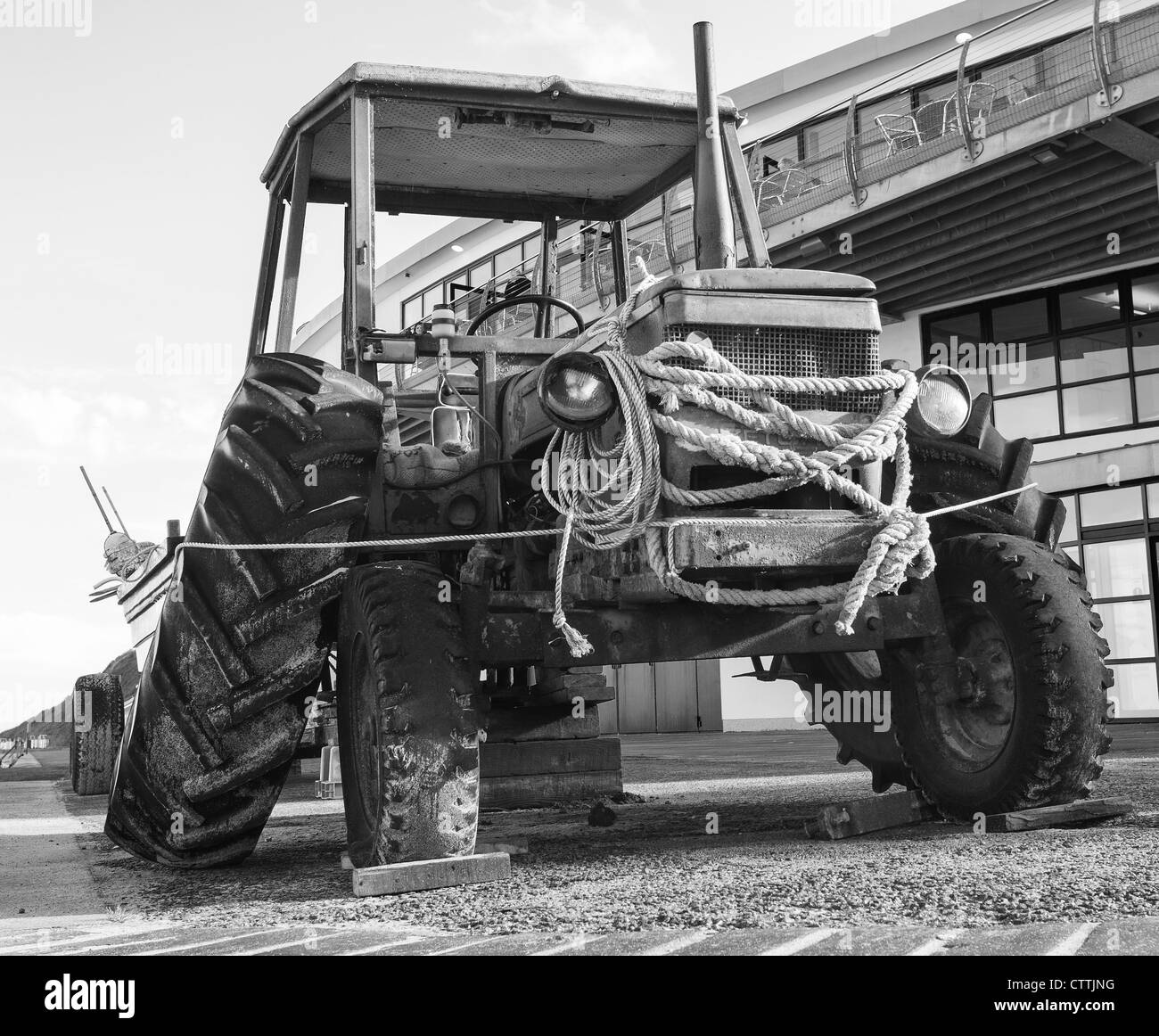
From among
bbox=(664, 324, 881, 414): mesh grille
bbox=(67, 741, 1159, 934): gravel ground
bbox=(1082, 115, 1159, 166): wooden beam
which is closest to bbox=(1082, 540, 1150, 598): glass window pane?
bbox=(1082, 115, 1159, 166): wooden beam

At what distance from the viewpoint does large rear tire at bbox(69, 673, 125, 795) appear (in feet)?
36.8

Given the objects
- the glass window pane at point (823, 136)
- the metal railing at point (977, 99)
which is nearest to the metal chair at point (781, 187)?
the metal railing at point (977, 99)

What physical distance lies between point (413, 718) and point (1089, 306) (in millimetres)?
18631

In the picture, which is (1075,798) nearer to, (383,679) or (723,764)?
(383,679)

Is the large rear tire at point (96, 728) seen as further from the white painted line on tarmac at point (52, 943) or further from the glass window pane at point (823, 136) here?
the glass window pane at point (823, 136)

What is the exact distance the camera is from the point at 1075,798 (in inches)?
211

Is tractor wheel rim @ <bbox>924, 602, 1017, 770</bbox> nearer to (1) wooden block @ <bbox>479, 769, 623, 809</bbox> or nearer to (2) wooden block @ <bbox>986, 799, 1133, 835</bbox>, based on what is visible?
(2) wooden block @ <bbox>986, 799, 1133, 835</bbox>

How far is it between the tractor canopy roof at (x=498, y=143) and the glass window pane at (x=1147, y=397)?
15277 millimetres

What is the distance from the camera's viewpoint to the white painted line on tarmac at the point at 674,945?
3.14 m

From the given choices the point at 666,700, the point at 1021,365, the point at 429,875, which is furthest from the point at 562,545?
the point at 666,700

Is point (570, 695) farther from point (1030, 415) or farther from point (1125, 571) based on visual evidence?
point (1030, 415)

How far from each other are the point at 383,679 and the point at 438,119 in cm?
279

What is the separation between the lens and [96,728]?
11.2 metres
